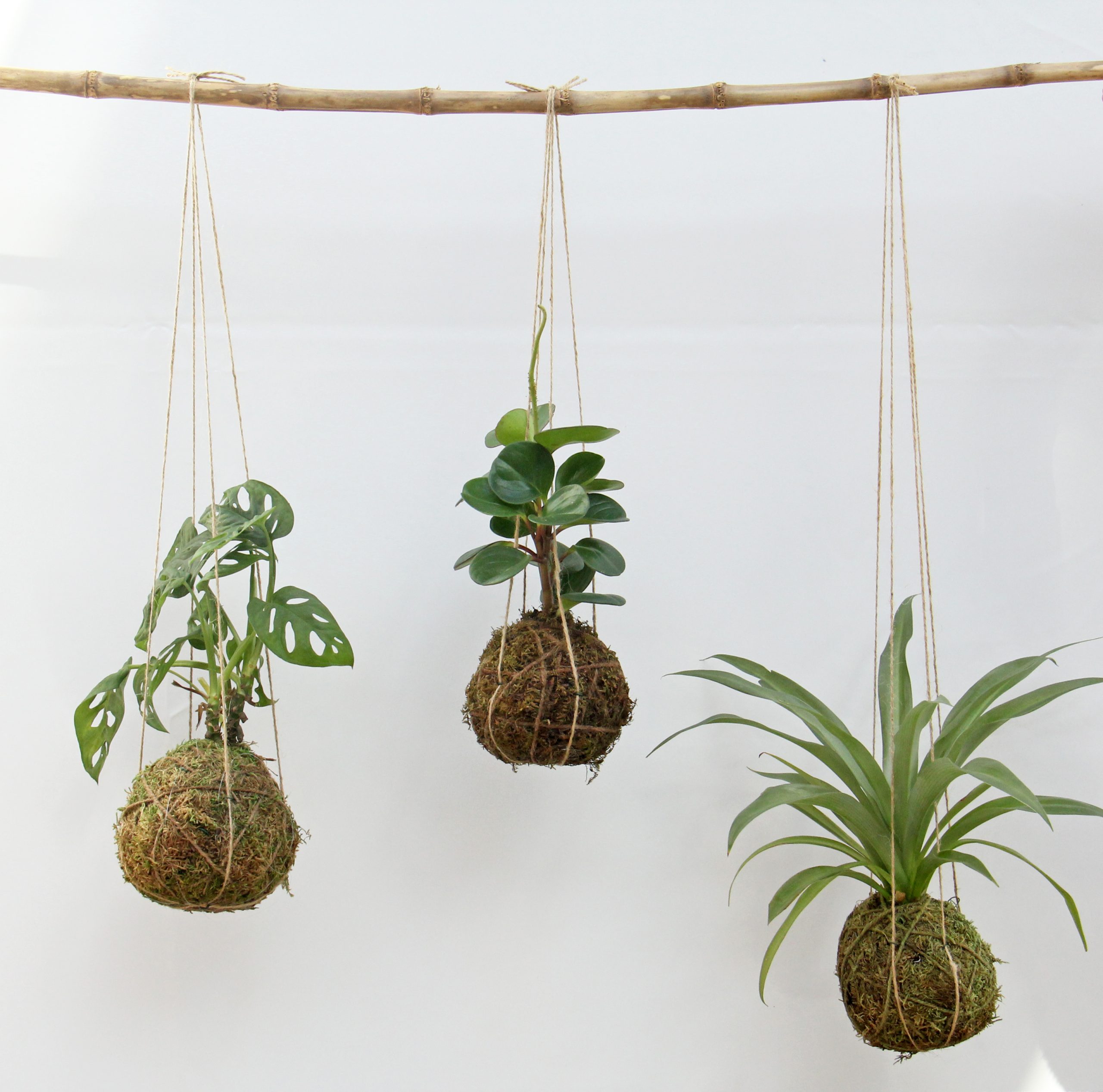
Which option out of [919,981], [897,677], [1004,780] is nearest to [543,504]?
[897,677]

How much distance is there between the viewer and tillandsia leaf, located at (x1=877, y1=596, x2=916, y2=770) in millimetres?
1548

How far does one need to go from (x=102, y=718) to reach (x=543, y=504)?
696mm

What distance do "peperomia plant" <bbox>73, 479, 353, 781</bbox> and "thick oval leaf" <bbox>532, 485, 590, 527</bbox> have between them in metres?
0.33

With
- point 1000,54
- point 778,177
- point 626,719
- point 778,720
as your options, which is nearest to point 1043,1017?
point 778,720

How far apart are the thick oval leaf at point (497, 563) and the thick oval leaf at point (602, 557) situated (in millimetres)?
85

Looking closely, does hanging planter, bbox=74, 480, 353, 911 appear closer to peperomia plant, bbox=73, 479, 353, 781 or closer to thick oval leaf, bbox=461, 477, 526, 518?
peperomia plant, bbox=73, 479, 353, 781

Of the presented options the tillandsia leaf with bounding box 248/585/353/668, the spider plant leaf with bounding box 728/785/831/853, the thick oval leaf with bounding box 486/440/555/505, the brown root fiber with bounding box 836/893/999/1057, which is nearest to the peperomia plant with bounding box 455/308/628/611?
the thick oval leaf with bounding box 486/440/555/505

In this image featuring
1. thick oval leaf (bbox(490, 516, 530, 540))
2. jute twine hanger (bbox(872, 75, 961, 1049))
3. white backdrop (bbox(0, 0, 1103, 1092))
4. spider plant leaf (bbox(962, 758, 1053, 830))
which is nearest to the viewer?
spider plant leaf (bbox(962, 758, 1053, 830))

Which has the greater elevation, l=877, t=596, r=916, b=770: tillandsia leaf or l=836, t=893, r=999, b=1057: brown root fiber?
l=877, t=596, r=916, b=770: tillandsia leaf

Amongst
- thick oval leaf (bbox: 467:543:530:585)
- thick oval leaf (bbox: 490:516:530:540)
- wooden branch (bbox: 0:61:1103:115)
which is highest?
wooden branch (bbox: 0:61:1103:115)

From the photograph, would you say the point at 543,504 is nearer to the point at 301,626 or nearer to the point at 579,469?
the point at 579,469

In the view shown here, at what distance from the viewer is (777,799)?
1.40 metres

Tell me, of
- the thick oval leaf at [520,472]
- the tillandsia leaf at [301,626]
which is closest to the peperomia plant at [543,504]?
the thick oval leaf at [520,472]

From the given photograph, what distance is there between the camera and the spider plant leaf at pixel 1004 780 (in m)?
1.27
